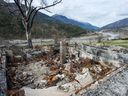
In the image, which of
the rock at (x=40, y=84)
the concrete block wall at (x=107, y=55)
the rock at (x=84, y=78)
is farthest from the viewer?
the concrete block wall at (x=107, y=55)

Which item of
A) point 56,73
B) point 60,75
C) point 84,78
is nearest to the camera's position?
point 84,78

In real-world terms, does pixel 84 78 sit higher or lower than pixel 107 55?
lower

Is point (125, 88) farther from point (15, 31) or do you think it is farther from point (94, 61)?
point (15, 31)

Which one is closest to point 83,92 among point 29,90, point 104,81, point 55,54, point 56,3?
point 104,81

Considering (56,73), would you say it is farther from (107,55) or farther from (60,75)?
(107,55)

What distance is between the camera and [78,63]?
1220 cm

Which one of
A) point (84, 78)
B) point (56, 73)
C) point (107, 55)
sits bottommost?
point (56, 73)

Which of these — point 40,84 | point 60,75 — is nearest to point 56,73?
point 60,75

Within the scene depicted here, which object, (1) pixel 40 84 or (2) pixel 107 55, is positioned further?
(2) pixel 107 55

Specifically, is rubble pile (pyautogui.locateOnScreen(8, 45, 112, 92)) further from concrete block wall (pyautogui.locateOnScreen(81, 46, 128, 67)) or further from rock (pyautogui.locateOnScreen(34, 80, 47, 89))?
concrete block wall (pyautogui.locateOnScreen(81, 46, 128, 67))

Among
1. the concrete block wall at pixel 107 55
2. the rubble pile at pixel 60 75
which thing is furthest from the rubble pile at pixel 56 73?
the concrete block wall at pixel 107 55

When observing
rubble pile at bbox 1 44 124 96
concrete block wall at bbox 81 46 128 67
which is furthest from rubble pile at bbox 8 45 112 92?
concrete block wall at bbox 81 46 128 67

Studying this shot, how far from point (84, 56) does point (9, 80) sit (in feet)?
14.6

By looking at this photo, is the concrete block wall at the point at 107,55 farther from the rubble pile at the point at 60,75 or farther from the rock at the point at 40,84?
the rock at the point at 40,84
